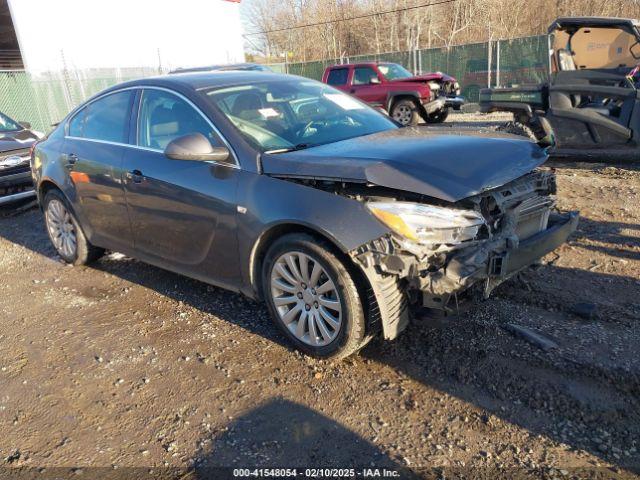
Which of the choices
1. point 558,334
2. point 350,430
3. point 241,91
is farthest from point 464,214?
point 241,91

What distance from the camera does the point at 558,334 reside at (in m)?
3.45

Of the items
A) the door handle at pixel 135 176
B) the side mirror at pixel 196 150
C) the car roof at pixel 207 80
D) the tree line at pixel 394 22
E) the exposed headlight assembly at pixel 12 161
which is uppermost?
the tree line at pixel 394 22

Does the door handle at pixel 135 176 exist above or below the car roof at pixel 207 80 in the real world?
below

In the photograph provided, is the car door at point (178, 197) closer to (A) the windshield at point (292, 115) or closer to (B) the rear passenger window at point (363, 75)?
(A) the windshield at point (292, 115)

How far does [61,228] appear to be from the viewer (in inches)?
220

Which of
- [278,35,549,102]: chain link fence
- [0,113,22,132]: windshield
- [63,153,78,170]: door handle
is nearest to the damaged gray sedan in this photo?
[63,153,78,170]: door handle

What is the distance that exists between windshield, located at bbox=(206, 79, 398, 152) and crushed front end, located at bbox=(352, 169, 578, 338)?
1070 mm

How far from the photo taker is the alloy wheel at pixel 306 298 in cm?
322

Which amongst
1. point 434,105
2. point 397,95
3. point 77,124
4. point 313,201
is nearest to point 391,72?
point 397,95

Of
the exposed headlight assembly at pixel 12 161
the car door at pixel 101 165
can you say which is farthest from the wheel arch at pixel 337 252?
the exposed headlight assembly at pixel 12 161

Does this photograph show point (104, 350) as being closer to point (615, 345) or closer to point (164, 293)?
point (164, 293)

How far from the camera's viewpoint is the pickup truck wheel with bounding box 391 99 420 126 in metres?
14.8

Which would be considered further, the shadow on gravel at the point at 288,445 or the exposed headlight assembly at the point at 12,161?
the exposed headlight assembly at the point at 12,161

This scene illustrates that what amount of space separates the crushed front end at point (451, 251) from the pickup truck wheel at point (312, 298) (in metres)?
0.19
